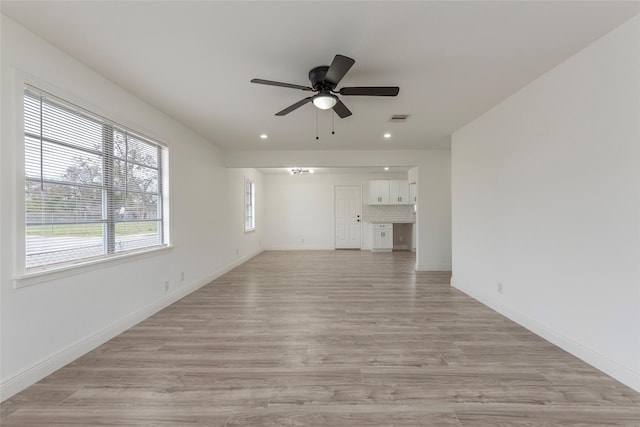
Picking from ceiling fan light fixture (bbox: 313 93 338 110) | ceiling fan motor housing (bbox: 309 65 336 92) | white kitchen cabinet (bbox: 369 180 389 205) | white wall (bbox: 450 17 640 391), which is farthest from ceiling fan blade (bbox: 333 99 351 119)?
white kitchen cabinet (bbox: 369 180 389 205)

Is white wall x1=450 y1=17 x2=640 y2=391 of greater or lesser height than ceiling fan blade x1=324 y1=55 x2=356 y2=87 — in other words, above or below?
below

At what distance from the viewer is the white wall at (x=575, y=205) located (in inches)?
77.5

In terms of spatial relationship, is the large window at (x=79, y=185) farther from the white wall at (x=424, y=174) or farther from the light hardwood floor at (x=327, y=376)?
the white wall at (x=424, y=174)

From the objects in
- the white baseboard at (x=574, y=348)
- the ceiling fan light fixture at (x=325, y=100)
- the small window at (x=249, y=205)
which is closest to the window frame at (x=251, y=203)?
the small window at (x=249, y=205)

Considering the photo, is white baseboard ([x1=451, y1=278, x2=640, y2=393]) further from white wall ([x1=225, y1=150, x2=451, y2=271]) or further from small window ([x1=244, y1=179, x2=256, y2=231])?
small window ([x1=244, y1=179, x2=256, y2=231])

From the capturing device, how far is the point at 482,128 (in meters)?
3.77

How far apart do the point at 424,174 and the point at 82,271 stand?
550 centimetres

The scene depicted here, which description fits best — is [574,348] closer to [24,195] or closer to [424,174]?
[424,174]

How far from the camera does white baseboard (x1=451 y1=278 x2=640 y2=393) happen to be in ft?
6.41

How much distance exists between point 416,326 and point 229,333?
1947 mm

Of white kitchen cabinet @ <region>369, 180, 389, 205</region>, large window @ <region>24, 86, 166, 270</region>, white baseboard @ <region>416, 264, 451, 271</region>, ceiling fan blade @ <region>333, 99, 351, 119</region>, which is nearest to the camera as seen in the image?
large window @ <region>24, 86, 166, 270</region>

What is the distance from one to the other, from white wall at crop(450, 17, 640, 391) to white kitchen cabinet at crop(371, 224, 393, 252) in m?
5.08

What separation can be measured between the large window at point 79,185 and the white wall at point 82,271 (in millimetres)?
124

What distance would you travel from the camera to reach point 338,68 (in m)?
2.08
